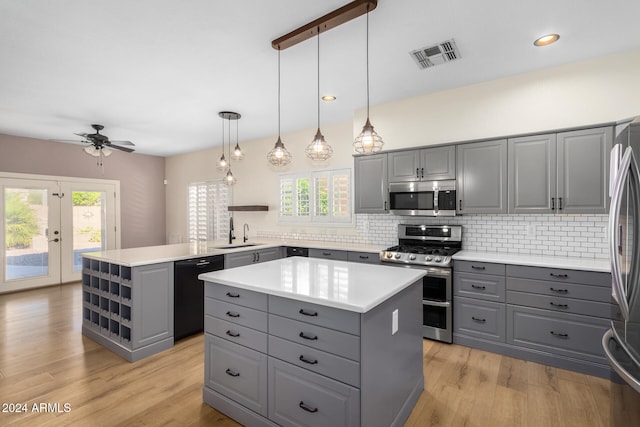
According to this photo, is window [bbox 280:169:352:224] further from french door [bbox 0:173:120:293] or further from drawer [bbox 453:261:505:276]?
french door [bbox 0:173:120:293]

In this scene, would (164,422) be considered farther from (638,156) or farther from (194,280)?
(638,156)

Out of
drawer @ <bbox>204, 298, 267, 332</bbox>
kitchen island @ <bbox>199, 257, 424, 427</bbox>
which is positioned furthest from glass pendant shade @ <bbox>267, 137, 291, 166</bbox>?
drawer @ <bbox>204, 298, 267, 332</bbox>

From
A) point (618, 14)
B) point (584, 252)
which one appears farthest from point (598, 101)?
point (584, 252)

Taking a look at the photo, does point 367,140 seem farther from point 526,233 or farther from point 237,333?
point 526,233

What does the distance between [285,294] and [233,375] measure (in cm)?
81

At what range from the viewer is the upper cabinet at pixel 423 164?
367 cm

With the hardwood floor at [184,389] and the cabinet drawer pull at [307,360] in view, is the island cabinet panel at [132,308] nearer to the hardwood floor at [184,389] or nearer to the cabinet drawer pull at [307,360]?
the hardwood floor at [184,389]

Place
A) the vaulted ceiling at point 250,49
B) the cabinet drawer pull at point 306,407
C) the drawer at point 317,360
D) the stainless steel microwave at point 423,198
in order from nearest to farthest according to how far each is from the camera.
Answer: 1. the drawer at point 317,360
2. the cabinet drawer pull at point 306,407
3. the vaulted ceiling at point 250,49
4. the stainless steel microwave at point 423,198

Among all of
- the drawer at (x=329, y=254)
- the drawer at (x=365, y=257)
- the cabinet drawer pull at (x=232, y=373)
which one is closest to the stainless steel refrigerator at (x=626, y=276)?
the cabinet drawer pull at (x=232, y=373)

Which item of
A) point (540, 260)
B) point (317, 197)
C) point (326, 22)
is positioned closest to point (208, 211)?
point (317, 197)

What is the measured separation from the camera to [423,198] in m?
3.81

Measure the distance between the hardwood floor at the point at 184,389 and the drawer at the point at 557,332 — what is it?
7.4 inches

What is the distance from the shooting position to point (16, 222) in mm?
5668

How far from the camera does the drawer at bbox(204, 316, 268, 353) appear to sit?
2046 mm
